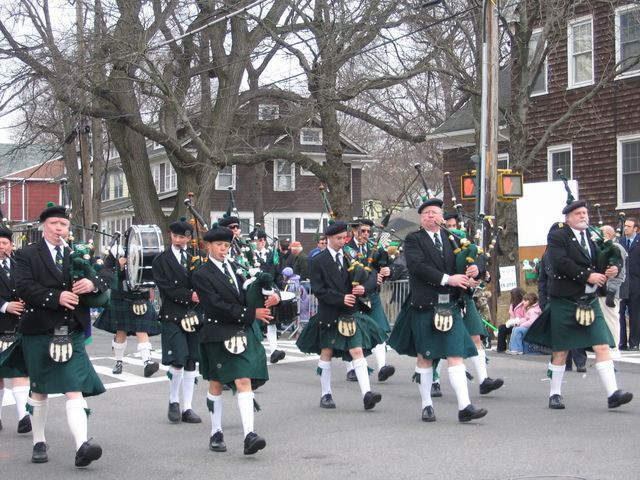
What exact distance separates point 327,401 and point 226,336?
274 centimetres

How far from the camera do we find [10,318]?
8852 mm

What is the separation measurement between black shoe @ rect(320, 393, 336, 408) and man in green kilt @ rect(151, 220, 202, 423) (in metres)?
1.39

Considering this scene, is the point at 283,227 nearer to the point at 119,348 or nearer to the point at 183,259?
the point at 119,348

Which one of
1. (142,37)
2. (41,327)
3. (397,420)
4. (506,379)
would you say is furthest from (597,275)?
(142,37)

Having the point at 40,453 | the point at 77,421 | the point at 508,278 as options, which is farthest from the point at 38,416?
the point at 508,278

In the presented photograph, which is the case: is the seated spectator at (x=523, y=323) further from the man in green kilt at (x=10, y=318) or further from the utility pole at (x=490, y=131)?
the man in green kilt at (x=10, y=318)

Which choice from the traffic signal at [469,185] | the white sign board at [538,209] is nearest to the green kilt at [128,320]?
the traffic signal at [469,185]

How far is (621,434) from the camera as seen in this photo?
8.06 metres

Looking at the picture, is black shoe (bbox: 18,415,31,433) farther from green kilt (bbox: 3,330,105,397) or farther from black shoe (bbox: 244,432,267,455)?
black shoe (bbox: 244,432,267,455)

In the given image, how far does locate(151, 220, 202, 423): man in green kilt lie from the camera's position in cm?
920

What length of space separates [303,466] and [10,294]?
11.3 feet

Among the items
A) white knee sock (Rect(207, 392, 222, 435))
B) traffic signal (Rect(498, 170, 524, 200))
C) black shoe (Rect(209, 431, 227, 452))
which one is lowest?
black shoe (Rect(209, 431, 227, 452))

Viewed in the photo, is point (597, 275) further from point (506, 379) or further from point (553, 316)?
point (506, 379)

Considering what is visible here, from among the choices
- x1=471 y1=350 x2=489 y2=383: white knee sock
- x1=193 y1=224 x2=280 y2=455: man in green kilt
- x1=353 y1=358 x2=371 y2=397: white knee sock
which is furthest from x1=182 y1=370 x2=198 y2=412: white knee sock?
x1=471 y1=350 x2=489 y2=383: white knee sock
